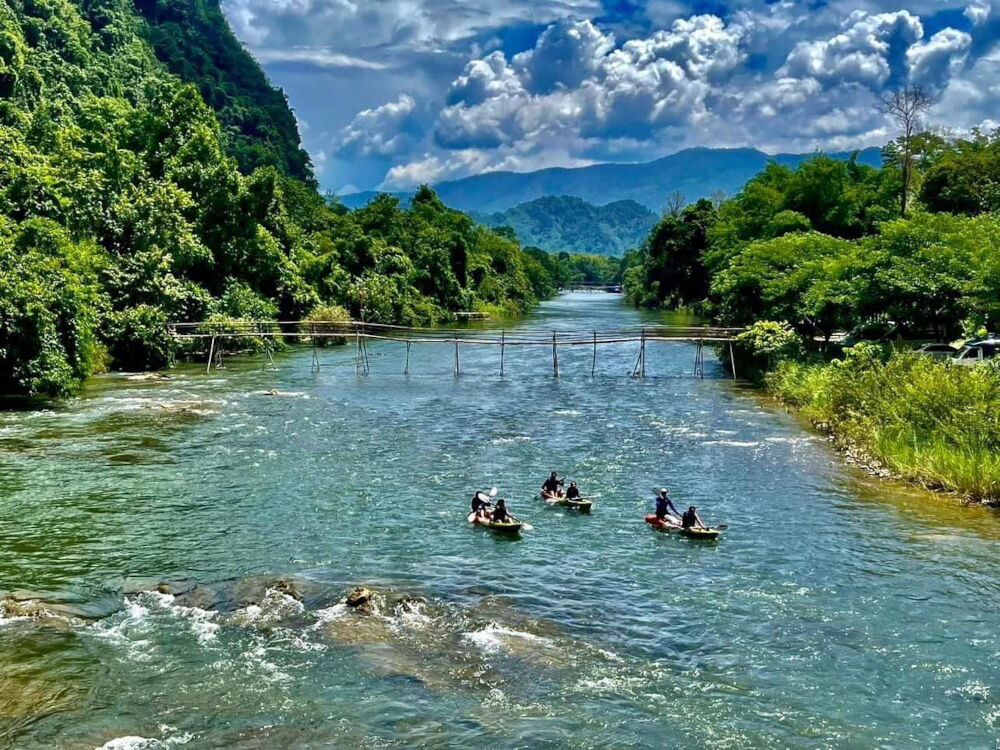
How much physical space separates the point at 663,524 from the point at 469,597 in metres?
7.26

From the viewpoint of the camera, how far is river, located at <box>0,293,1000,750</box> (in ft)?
45.1

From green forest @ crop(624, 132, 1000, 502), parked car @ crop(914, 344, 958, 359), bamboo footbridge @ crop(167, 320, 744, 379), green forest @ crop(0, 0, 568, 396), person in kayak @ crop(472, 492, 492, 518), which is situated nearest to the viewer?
person in kayak @ crop(472, 492, 492, 518)

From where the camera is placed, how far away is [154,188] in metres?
65.0

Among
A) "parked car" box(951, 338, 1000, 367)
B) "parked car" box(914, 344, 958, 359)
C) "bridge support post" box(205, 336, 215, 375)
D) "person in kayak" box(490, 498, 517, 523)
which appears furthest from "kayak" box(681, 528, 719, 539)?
"bridge support post" box(205, 336, 215, 375)

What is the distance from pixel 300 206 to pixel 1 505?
3831 inches

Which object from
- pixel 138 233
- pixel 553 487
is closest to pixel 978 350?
pixel 553 487

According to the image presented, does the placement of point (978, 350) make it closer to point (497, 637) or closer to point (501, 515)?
point (501, 515)

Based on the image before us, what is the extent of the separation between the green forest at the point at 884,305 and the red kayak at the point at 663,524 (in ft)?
31.6

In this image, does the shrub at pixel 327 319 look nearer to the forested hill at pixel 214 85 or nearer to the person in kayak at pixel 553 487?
the person in kayak at pixel 553 487

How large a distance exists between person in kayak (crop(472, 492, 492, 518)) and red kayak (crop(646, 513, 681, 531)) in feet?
15.3

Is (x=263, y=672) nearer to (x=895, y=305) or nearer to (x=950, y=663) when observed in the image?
(x=950, y=663)

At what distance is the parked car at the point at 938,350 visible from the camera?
3903 cm

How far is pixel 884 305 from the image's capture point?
3972 centimetres

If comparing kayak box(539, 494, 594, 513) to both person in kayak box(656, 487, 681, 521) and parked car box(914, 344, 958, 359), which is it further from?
parked car box(914, 344, 958, 359)
